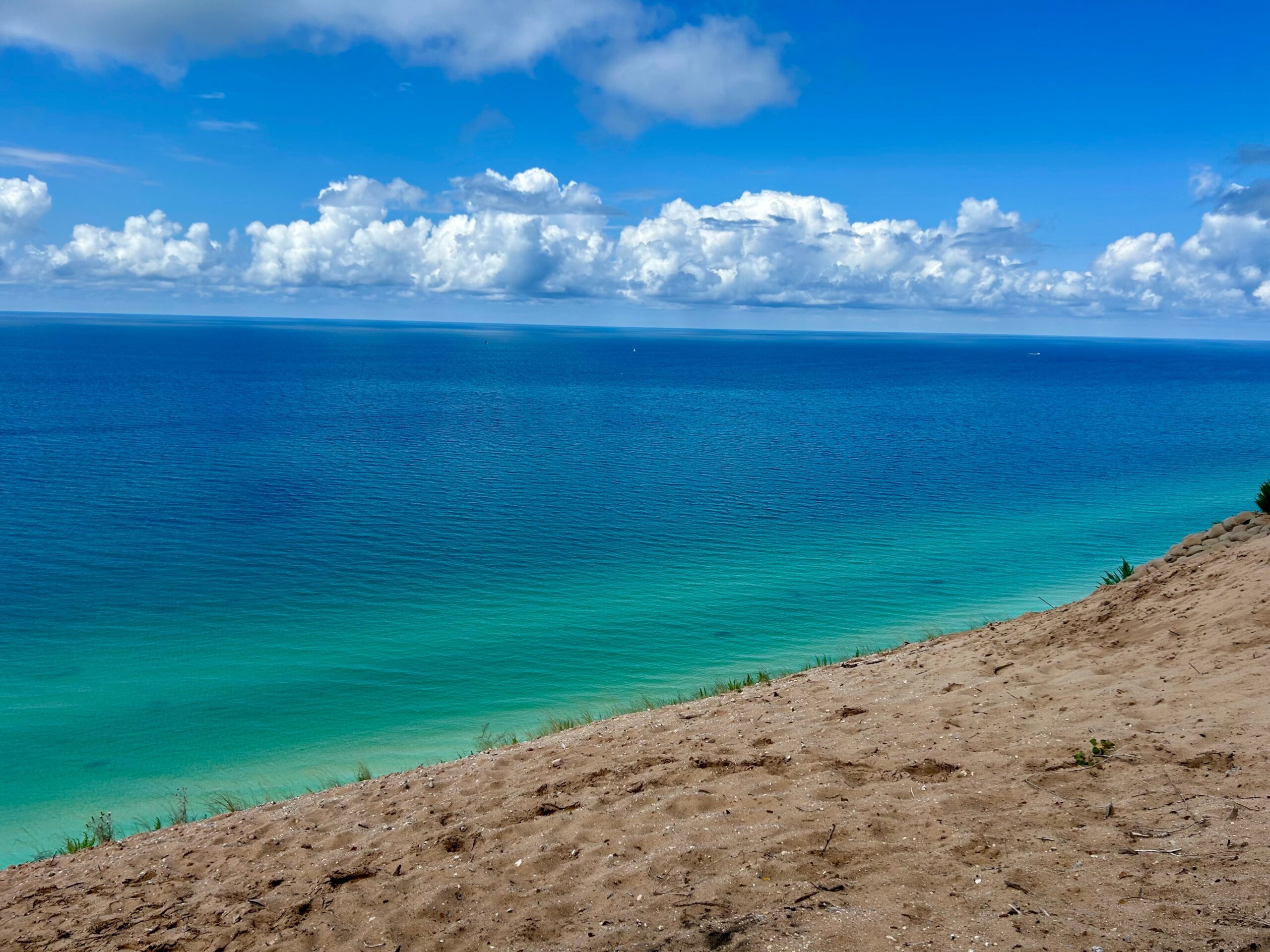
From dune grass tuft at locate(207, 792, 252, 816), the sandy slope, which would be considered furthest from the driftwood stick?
dune grass tuft at locate(207, 792, 252, 816)

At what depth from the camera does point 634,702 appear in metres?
19.5

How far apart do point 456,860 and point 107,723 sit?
16.1 meters

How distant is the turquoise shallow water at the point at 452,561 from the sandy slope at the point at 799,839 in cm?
714

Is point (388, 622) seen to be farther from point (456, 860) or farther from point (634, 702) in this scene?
point (456, 860)

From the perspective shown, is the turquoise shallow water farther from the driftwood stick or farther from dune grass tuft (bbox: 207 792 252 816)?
the driftwood stick

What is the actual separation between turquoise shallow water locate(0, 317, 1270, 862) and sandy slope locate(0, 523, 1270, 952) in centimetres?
714

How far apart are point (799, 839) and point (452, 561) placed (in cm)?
2721

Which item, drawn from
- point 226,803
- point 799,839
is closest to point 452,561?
point 226,803

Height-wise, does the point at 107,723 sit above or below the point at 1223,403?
below

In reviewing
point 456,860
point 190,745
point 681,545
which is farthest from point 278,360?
point 456,860

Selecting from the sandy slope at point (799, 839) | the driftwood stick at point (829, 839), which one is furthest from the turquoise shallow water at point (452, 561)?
the driftwood stick at point (829, 839)

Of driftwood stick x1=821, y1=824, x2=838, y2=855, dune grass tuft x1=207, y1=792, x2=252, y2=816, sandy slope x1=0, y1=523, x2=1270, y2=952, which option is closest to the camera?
sandy slope x1=0, y1=523, x2=1270, y2=952

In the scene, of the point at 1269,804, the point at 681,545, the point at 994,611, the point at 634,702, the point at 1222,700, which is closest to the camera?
the point at 1269,804

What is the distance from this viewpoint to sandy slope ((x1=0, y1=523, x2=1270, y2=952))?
21.8 ft
